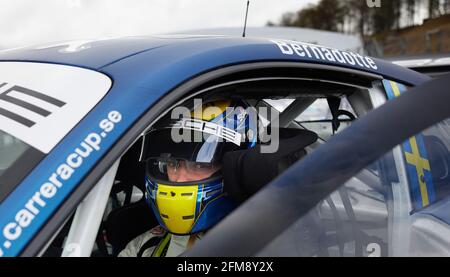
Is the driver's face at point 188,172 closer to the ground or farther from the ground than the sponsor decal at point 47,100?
closer to the ground

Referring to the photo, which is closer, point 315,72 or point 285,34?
point 315,72

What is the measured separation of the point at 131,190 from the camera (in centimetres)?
203

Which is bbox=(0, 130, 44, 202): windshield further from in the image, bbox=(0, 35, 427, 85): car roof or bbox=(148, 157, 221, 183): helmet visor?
bbox=(148, 157, 221, 183): helmet visor

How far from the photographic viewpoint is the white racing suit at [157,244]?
5.70 feet

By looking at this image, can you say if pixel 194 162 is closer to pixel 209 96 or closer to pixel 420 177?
pixel 209 96

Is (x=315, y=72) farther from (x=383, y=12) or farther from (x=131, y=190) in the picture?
(x=383, y=12)

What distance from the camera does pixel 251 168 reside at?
4.74ft

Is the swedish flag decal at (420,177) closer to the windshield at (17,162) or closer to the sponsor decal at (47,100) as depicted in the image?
the sponsor decal at (47,100)

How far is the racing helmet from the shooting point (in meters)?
1.56

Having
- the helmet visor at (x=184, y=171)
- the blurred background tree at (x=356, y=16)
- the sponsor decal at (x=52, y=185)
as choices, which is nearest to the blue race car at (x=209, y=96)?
the sponsor decal at (x=52, y=185)

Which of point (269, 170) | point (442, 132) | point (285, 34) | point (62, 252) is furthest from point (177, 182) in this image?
point (285, 34)

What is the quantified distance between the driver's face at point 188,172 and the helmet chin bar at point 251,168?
11cm

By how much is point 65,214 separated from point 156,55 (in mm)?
520
